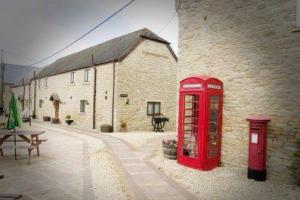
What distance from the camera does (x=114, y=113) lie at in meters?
18.7

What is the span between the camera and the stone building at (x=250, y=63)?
6.96 meters

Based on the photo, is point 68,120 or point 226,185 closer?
point 226,185

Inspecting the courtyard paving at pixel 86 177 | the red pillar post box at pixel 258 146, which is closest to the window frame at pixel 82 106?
the courtyard paving at pixel 86 177

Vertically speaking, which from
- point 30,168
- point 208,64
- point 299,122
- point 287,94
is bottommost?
point 30,168

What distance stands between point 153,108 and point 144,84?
2101 millimetres

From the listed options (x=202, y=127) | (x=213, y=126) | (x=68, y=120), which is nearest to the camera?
(x=202, y=127)

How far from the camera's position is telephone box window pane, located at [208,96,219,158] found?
841 centimetres

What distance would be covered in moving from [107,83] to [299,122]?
14.9m

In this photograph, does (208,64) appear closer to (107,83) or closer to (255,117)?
(255,117)

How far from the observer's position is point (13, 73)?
57.3 m

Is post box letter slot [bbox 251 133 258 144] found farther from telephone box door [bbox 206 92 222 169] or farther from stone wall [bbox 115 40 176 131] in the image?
stone wall [bbox 115 40 176 131]

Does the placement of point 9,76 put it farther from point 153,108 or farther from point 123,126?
point 123,126

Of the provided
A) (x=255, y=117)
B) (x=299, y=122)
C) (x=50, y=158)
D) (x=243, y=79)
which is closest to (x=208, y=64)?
(x=243, y=79)

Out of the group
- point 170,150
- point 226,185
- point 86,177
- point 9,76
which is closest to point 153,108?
point 170,150
